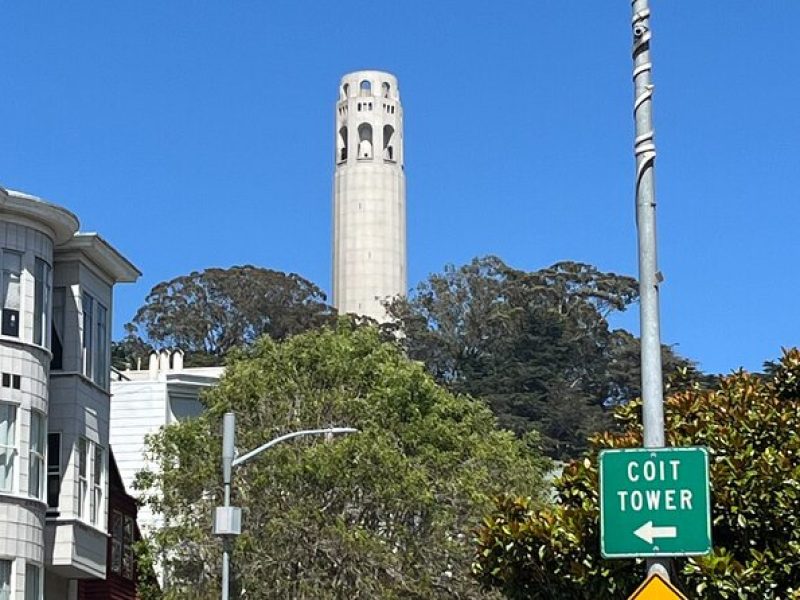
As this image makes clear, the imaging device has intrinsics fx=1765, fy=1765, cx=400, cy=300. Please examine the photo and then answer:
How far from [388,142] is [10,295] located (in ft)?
391

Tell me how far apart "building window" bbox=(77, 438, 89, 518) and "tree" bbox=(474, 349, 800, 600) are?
14790 millimetres

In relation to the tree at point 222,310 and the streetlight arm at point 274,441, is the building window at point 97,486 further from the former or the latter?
the tree at point 222,310

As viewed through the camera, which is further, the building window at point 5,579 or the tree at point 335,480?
the tree at point 335,480

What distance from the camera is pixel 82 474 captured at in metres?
37.5

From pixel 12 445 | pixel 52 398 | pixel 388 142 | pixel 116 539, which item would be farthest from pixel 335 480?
pixel 388 142

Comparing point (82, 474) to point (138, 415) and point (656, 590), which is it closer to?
point (138, 415)

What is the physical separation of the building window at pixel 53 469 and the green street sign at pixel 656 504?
26.3m

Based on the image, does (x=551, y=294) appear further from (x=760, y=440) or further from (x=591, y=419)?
(x=760, y=440)

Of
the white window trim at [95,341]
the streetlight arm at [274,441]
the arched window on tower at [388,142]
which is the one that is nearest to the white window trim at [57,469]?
the white window trim at [95,341]

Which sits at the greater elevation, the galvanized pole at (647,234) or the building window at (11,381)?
the building window at (11,381)

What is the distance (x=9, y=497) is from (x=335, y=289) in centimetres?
11705

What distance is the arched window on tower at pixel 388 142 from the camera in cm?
15312

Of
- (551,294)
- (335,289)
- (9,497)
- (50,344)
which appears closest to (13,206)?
(50,344)

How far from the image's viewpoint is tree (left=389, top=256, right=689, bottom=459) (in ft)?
373
